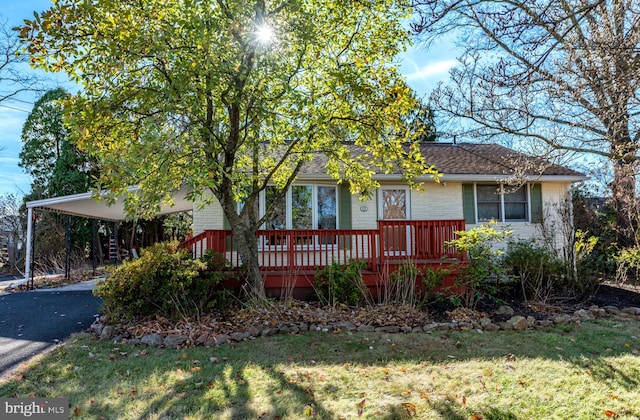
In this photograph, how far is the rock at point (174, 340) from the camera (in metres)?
5.30

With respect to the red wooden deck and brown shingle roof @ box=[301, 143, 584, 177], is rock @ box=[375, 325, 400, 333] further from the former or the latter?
brown shingle roof @ box=[301, 143, 584, 177]

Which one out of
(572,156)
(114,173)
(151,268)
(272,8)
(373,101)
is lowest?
(151,268)

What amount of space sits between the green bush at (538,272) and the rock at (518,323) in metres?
1.54

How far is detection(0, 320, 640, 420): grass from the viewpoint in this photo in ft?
11.2

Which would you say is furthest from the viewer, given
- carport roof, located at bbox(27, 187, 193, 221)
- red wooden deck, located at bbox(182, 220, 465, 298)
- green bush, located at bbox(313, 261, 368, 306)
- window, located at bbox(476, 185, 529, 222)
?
window, located at bbox(476, 185, 529, 222)

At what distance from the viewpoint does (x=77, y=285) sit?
37.1 ft

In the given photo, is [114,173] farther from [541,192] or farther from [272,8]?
[541,192]

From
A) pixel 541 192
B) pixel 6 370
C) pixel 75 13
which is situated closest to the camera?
pixel 6 370

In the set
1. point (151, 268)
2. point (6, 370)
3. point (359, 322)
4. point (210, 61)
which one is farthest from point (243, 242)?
point (6, 370)

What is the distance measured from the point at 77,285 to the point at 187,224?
31.1ft

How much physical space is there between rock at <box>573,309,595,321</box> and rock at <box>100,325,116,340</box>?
25.6ft

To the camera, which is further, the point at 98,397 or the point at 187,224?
the point at 187,224

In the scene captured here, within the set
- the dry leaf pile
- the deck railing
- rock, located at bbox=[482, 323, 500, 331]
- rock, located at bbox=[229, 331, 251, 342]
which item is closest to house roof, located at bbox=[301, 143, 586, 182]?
the deck railing

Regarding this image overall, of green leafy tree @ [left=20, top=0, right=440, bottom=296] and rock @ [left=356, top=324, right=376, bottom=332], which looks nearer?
green leafy tree @ [left=20, top=0, right=440, bottom=296]
